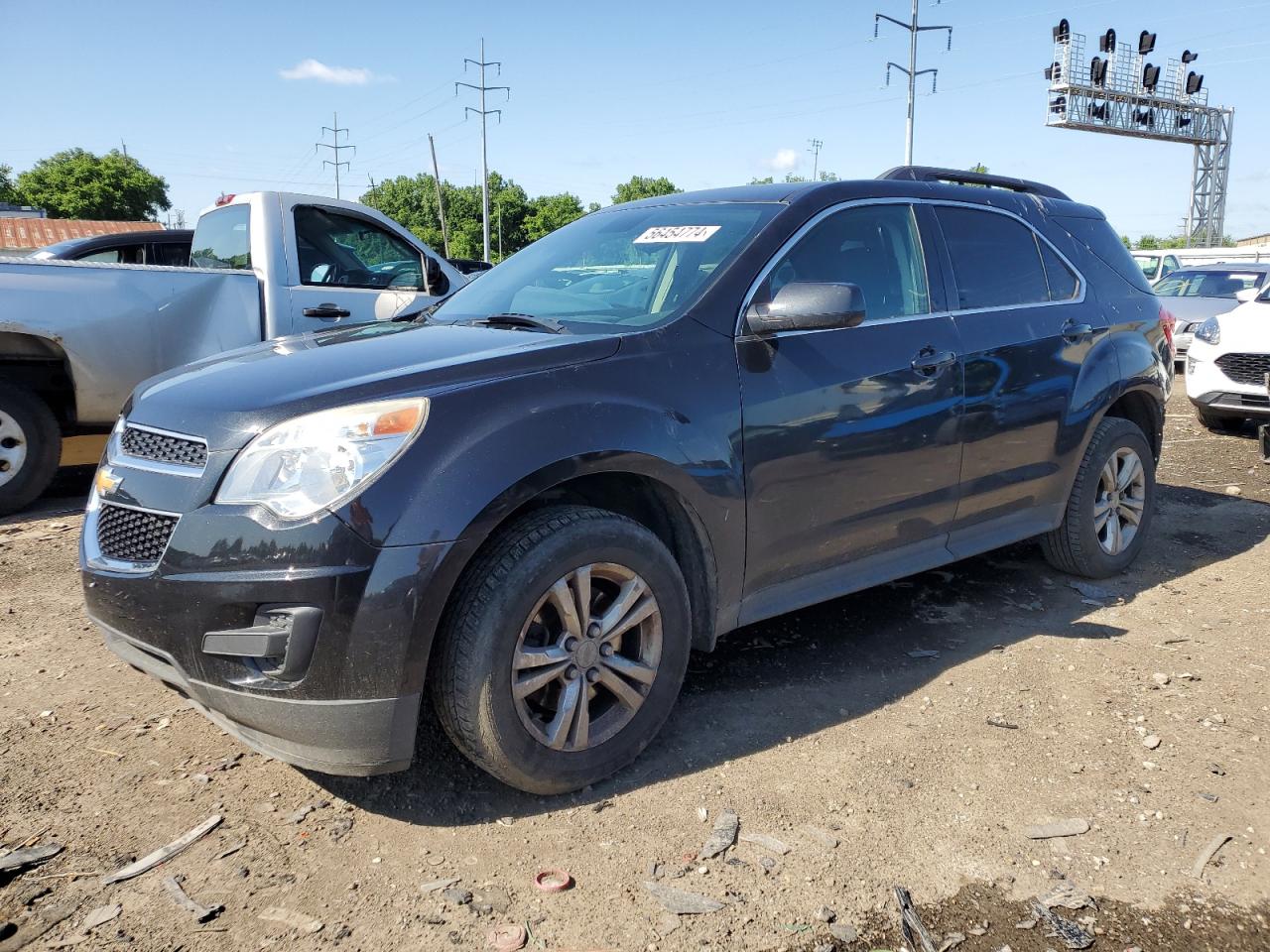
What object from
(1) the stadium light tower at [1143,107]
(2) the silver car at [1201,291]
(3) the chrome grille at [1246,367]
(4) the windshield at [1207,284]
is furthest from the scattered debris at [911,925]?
(1) the stadium light tower at [1143,107]

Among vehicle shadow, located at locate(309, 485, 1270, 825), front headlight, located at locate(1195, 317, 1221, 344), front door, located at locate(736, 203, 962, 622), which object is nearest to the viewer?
vehicle shadow, located at locate(309, 485, 1270, 825)

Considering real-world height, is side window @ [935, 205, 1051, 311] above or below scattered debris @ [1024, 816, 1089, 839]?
above

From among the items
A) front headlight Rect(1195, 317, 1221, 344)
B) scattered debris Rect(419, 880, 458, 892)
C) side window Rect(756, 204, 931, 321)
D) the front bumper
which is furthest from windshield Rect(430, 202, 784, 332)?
front headlight Rect(1195, 317, 1221, 344)

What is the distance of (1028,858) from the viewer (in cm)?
268

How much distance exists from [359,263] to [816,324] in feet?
15.5

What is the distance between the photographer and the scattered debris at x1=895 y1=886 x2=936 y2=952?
2330 mm

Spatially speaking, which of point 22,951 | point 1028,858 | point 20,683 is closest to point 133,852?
point 22,951

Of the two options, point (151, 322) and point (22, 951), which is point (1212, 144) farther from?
point (22, 951)

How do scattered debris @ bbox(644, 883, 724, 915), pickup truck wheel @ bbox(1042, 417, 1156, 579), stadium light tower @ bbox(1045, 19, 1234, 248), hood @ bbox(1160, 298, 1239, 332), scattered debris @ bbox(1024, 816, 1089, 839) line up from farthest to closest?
stadium light tower @ bbox(1045, 19, 1234, 248)
hood @ bbox(1160, 298, 1239, 332)
pickup truck wheel @ bbox(1042, 417, 1156, 579)
scattered debris @ bbox(1024, 816, 1089, 839)
scattered debris @ bbox(644, 883, 724, 915)

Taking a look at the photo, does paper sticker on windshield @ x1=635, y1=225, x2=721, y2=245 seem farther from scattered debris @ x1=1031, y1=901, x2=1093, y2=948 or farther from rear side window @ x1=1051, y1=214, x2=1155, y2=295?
scattered debris @ x1=1031, y1=901, x2=1093, y2=948

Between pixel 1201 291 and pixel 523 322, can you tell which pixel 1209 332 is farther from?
pixel 523 322

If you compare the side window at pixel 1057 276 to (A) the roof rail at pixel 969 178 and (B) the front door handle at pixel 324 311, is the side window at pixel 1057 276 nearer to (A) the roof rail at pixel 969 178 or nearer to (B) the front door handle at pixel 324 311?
(A) the roof rail at pixel 969 178

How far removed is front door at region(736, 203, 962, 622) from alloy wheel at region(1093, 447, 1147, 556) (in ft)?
4.43

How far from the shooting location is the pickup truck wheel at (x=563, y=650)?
2662 mm
